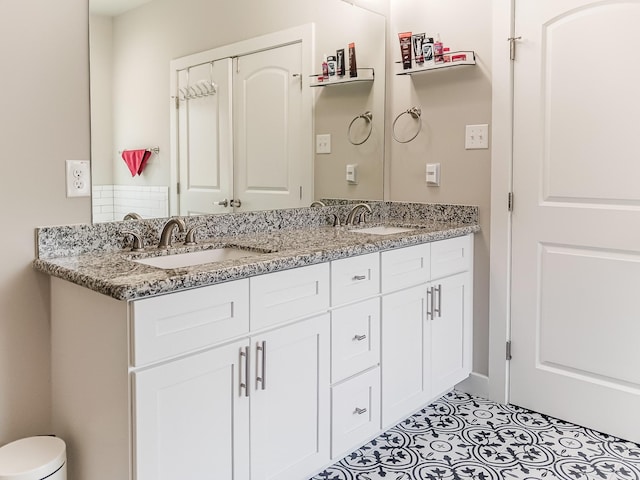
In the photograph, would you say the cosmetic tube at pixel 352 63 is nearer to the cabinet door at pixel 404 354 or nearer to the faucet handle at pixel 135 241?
the cabinet door at pixel 404 354

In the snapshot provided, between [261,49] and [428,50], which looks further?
[428,50]

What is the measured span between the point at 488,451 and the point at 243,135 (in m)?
1.63

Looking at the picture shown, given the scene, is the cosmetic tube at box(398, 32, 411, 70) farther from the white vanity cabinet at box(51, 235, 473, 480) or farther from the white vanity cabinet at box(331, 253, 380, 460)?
the white vanity cabinet at box(331, 253, 380, 460)

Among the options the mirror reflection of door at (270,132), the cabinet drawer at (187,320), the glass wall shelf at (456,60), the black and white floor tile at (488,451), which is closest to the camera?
the cabinet drawer at (187,320)

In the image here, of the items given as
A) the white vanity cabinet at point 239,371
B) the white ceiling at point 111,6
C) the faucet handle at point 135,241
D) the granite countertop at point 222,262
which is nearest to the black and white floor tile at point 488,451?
the white vanity cabinet at point 239,371

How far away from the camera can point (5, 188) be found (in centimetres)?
162

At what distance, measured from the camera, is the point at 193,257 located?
6.35ft

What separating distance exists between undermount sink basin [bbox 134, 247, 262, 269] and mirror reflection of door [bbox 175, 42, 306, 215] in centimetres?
21

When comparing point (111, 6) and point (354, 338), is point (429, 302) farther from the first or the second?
point (111, 6)

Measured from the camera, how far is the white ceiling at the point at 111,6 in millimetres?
1772

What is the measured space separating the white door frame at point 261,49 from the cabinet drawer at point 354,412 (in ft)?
2.97

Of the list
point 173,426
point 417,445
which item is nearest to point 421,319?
point 417,445

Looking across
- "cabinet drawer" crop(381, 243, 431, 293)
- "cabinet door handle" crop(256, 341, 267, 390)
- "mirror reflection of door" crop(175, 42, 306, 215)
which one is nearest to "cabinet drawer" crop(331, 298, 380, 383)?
"cabinet drawer" crop(381, 243, 431, 293)

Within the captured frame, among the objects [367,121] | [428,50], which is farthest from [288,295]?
[428,50]
